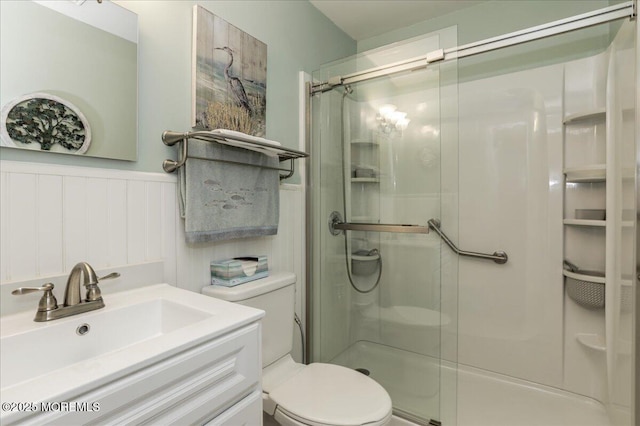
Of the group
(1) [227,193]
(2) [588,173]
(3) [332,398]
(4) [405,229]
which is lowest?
(3) [332,398]

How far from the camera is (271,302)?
1415mm

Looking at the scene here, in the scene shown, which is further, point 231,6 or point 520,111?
point 520,111

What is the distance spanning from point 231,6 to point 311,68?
2.10 feet

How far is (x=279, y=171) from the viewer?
1711 mm

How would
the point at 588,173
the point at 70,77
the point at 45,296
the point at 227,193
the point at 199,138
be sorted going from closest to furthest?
1. the point at 45,296
2. the point at 70,77
3. the point at 199,138
4. the point at 227,193
5. the point at 588,173

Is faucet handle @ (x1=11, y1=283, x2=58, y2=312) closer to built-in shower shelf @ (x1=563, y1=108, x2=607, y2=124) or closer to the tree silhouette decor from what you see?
the tree silhouette decor

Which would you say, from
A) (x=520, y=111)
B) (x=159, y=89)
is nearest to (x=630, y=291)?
(x=520, y=111)

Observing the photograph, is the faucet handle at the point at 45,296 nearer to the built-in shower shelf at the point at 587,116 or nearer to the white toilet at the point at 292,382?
the white toilet at the point at 292,382

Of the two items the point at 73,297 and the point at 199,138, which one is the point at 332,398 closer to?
the point at 73,297

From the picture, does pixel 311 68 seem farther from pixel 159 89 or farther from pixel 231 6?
pixel 159 89

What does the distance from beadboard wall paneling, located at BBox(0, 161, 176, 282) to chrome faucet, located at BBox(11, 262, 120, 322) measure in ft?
0.30

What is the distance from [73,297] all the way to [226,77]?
3.37 ft

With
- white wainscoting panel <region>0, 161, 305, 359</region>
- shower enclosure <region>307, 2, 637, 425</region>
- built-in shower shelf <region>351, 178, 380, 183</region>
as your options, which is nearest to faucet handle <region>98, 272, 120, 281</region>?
white wainscoting panel <region>0, 161, 305, 359</region>

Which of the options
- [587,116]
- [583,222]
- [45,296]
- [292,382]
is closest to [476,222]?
[583,222]
